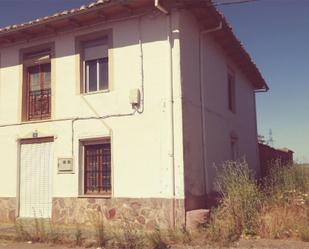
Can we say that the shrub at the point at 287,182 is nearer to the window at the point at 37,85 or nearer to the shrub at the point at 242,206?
the shrub at the point at 242,206

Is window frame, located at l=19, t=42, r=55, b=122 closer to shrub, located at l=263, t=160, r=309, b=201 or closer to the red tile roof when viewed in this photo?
the red tile roof

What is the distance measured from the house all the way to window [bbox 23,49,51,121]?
3 centimetres

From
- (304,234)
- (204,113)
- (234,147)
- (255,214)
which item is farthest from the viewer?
(234,147)

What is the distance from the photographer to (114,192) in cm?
1073

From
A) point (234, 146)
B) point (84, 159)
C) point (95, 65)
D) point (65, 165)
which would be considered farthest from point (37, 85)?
point (234, 146)

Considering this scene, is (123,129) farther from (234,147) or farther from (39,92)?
(234,147)

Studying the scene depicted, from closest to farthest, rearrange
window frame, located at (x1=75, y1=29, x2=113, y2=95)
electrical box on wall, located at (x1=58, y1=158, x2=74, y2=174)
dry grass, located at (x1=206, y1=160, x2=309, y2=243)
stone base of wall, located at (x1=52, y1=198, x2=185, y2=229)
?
dry grass, located at (x1=206, y1=160, x2=309, y2=243), stone base of wall, located at (x1=52, y1=198, x2=185, y2=229), window frame, located at (x1=75, y1=29, x2=113, y2=95), electrical box on wall, located at (x1=58, y1=158, x2=74, y2=174)

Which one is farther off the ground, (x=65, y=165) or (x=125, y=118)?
(x=125, y=118)

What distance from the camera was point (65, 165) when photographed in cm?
1145

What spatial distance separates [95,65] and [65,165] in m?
2.89

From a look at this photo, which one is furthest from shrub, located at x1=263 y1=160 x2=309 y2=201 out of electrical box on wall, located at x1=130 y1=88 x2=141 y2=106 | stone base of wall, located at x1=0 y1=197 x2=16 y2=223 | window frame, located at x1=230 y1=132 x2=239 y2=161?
stone base of wall, located at x1=0 y1=197 x2=16 y2=223

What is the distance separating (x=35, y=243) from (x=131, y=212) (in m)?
2.46

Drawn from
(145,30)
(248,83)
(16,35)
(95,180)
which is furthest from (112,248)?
(248,83)

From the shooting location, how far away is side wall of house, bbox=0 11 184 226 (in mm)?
10211
